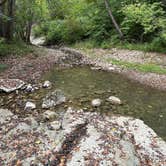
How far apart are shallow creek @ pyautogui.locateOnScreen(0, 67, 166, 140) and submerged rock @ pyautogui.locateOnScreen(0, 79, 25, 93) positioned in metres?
0.30

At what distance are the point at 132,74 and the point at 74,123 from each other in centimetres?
515

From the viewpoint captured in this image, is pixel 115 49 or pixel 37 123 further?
pixel 115 49

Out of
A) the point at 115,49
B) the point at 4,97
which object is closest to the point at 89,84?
the point at 4,97

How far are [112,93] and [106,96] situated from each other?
1.36 ft

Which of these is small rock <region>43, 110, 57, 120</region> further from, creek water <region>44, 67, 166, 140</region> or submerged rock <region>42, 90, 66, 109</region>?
creek water <region>44, 67, 166, 140</region>

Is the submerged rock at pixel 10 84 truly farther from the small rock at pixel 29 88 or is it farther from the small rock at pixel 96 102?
the small rock at pixel 96 102

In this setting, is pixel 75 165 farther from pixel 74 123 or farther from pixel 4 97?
pixel 4 97

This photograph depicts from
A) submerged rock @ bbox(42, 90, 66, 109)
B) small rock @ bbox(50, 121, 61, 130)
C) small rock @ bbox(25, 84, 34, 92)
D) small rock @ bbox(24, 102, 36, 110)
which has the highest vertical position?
small rock @ bbox(50, 121, 61, 130)

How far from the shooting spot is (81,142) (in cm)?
559

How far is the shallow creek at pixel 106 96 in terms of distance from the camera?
727 cm

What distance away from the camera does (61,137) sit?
19.1 ft

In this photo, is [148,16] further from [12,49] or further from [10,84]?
[10,84]

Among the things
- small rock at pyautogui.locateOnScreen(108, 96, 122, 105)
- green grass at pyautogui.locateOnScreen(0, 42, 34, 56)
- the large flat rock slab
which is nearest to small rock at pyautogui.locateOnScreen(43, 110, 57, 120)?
the large flat rock slab

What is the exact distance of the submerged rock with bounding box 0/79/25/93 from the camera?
8897 mm
